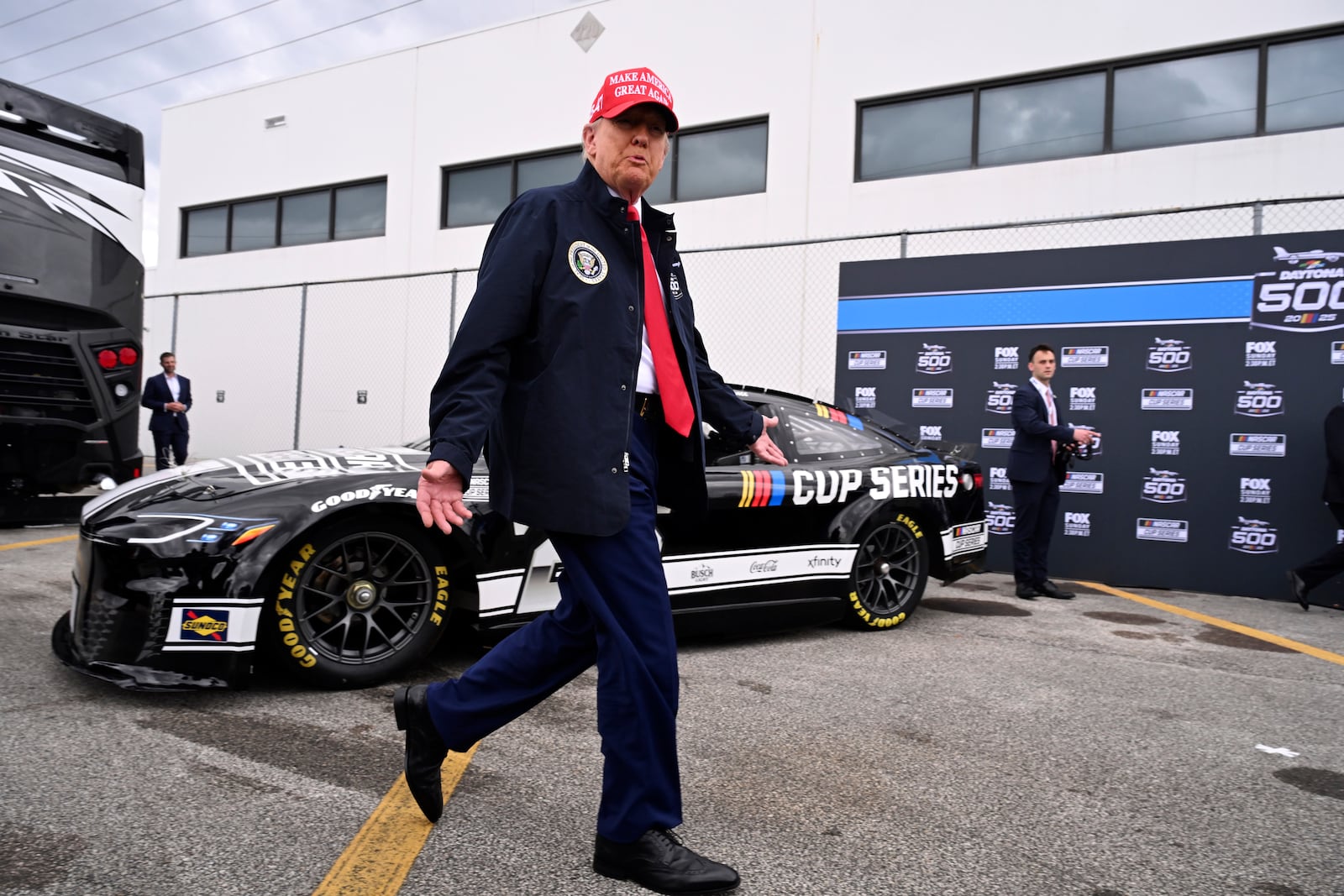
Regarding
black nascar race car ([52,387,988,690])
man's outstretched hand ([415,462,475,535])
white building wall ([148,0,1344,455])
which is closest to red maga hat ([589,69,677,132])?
man's outstretched hand ([415,462,475,535])

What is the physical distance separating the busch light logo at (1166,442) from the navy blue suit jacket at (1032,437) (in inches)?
→ 39.2

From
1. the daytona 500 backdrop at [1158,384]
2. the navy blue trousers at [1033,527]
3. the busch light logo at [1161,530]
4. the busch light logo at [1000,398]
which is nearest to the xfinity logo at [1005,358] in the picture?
the daytona 500 backdrop at [1158,384]

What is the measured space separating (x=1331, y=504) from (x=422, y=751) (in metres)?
6.25

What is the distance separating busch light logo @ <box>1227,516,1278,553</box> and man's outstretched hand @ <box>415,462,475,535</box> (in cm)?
648

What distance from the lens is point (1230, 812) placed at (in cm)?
248

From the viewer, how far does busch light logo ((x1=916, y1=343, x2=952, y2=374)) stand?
24.0ft

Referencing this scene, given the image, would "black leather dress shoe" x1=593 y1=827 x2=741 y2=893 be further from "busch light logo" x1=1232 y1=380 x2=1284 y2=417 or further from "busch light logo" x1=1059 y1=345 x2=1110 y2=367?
"busch light logo" x1=1232 y1=380 x2=1284 y2=417

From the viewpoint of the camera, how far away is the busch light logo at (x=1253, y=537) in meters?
6.36

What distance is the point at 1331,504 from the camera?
19.2 ft

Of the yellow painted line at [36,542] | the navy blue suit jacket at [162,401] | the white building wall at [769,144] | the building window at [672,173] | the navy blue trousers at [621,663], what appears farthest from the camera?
the building window at [672,173]

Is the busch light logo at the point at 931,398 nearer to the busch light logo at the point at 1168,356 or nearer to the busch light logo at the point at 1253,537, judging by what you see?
the busch light logo at the point at 1168,356

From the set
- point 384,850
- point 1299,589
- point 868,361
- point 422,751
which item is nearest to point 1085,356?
point 868,361

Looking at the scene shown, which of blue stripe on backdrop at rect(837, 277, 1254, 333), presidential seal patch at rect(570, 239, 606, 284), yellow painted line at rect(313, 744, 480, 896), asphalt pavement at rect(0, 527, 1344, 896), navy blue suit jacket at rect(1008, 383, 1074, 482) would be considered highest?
blue stripe on backdrop at rect(837, 277, 1254, 333)

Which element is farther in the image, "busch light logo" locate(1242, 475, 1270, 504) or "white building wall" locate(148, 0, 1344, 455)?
"white building wall" locate(148, 0, 1344, 455)
